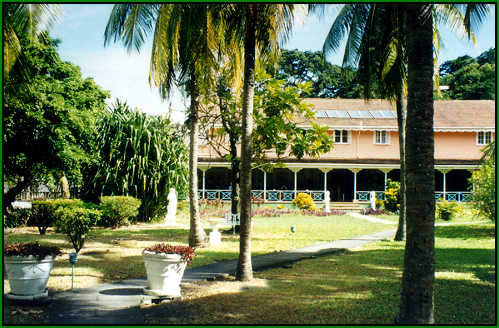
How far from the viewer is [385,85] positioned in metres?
14.3

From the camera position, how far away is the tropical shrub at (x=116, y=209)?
1923 centimetres

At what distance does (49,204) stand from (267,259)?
30.2 feet

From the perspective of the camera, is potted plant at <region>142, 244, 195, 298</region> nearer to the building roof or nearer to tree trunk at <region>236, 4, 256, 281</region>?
tree trunk at <region>236, 4, 256, 281</region>

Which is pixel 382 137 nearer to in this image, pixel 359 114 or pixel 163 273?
pixel 359 114

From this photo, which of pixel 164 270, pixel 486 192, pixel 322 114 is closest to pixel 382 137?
pixel 322 114

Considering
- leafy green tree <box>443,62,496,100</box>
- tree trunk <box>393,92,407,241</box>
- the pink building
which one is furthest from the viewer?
leafy green tree <box>443,62,496,100</box>

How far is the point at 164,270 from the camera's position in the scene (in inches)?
305

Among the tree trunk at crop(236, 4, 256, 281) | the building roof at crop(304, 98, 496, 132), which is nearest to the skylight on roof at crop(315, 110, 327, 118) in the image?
the building roof at crop(304, 98, 496, 132)

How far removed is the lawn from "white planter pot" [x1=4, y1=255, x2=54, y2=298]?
1.08 metres

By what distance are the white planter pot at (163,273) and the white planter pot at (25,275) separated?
1685 millimetres

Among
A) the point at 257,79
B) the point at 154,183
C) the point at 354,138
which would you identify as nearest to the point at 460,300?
the point at 257,79

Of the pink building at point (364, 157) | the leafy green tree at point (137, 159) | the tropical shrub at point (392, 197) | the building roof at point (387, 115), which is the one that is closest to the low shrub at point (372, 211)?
the tropical shrub at point (392, 197)

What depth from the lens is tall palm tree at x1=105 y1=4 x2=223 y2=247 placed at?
967 cm

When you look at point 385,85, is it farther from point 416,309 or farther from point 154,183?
point 154,183
